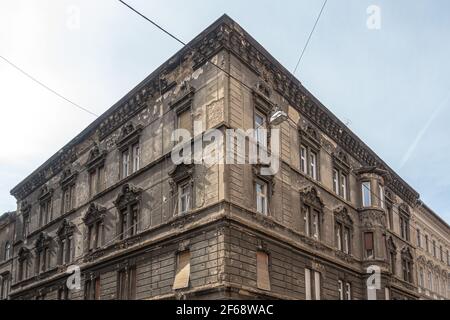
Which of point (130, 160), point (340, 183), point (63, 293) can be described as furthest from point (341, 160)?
point (63, 293)

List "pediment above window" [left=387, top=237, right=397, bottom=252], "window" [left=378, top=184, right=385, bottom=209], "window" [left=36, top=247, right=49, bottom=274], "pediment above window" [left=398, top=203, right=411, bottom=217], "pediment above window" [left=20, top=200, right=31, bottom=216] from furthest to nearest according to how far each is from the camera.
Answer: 1. "pediment above window" [left=398, top=203, right=411, bottom=217]
2. "pediment above window" [left=20, top=200, right=31, bottom=216]
3. "pediment above window" [left=387, top=237, right=397, bottom=252]
4. "window" [left=36, top=247, right=49, bottom=274]
5. "window" [left=378, top=184, right=385, bottom=209]

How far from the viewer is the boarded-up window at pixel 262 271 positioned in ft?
60.3

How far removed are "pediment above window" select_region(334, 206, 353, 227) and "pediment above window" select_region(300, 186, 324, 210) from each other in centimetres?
168

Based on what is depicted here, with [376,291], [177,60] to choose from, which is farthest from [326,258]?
[177,60]

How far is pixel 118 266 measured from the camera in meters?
22.0

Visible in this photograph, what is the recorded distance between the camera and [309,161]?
23984 mm

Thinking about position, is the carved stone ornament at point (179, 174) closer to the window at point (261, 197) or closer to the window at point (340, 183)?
the window at point (261, 197)

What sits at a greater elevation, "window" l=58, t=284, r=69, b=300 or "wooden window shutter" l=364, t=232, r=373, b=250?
"wooden window shutter" l=364, t=232, r=373, b=250

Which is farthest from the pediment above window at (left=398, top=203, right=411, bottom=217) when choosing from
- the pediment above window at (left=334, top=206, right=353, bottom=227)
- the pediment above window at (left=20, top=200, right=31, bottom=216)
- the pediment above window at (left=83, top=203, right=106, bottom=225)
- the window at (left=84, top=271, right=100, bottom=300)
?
the pediment above window at (left=20, top=200, right=31, bottom=216)

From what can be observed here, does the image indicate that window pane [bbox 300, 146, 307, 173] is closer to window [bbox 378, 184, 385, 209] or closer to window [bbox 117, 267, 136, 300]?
window [bbox 378, 184, 385, 209]

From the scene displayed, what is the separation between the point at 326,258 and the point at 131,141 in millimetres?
9718

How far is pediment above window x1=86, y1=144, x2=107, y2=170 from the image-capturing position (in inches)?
1012

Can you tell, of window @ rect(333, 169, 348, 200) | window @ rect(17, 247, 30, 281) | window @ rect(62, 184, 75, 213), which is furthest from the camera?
window @ rect(17, 247, 30, 281)

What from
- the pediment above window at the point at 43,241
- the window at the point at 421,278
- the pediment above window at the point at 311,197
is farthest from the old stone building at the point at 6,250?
the window at the point at 421,278
